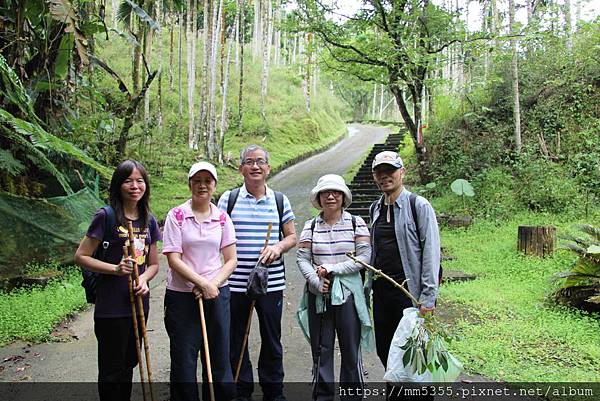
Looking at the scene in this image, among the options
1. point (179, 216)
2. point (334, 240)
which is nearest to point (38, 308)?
point (179, 216)

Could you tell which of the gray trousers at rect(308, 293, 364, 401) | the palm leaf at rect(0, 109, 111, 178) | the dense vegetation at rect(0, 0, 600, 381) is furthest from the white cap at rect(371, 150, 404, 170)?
the palm leaf at rect(0, 109, 111, 178)

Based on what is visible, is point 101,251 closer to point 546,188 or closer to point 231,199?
point 231,199

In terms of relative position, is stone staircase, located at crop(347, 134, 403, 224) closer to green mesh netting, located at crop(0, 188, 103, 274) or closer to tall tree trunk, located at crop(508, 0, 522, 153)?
tall tree trunk, located at crop(508, 0, 522, 153)

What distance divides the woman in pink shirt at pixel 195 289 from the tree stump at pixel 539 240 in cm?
667

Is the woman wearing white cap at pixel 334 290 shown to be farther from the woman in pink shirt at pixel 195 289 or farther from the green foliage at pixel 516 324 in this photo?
the green foliage at pixel 516 324

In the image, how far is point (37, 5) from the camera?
5.69m

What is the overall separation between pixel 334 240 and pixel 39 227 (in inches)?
208

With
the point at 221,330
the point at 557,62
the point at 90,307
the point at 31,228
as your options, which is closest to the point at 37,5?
the point at 31,228

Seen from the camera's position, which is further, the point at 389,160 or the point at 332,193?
the point at 332,193

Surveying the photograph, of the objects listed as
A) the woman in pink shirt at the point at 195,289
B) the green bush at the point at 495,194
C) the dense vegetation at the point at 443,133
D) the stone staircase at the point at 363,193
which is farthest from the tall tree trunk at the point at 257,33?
the woman in pink shirt at the point at 195,289

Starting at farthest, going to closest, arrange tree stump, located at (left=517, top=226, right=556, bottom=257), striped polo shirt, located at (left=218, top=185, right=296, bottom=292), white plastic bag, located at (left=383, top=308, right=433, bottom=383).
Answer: tree stump, located at (left=517, top=226, right=556, bottom=257) < striped polo shirt, located at (left=218, top=185, right=296, bottom=292) < white plastic bag, located at (left=383, top=308, right=433, bottom=383)

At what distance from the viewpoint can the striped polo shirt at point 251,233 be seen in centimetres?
351

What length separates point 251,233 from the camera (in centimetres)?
353

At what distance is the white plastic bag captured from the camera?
9.70ft
